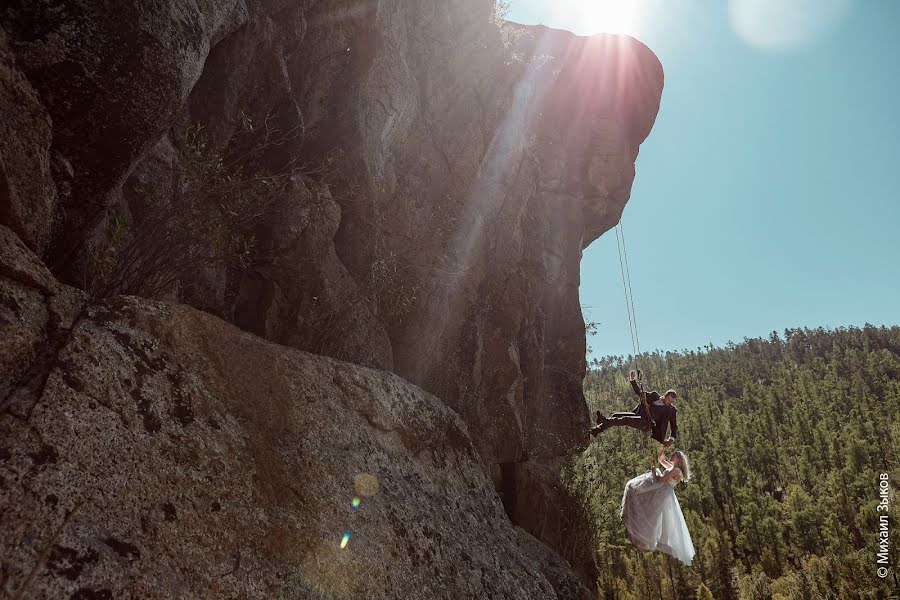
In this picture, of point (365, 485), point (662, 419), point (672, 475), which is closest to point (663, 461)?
point (672, 475)

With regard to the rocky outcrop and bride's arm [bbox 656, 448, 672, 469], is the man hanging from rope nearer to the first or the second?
bride's arm [bbox 656, 448, 672, 469]

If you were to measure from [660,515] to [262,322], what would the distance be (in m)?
8.43

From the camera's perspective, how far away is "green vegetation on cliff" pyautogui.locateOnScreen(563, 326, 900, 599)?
53.6 meters

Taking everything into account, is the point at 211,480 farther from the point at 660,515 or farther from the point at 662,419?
the point at 662,419

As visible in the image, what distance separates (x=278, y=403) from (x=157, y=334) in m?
1.25

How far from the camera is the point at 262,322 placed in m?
8.30

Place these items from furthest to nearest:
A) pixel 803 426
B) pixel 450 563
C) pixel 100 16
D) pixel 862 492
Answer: pixel 803 426, pixel 862 492, pixel 450 563, pixel 100 16

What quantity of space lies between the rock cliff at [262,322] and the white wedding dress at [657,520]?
2.39 m

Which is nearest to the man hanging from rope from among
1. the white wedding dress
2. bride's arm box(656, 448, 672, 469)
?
bride's arm box(656, 448, 672, 469)

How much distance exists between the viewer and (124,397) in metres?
3.62

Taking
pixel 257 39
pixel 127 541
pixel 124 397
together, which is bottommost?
pixel 127 541

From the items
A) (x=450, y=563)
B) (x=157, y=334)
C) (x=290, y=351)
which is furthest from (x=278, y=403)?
(x=450, y=563)

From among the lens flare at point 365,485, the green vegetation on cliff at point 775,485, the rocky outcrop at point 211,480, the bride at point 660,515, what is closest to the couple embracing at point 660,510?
the bride at point 660,515

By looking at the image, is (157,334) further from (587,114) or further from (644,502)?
(587,114)
